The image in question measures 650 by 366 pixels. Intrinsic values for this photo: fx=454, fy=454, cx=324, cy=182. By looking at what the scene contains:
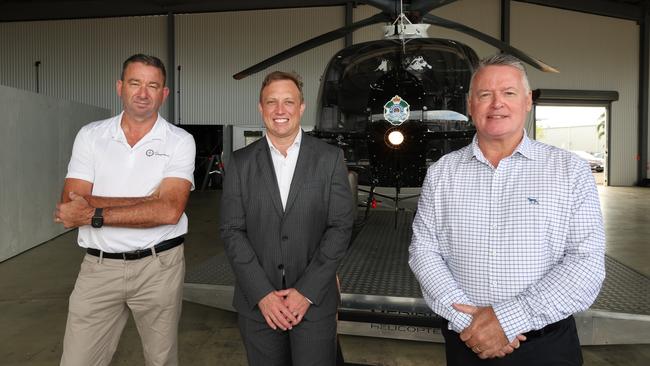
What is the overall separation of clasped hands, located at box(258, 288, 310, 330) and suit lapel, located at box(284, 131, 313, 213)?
289mm

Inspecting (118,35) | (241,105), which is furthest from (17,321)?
(118,35)

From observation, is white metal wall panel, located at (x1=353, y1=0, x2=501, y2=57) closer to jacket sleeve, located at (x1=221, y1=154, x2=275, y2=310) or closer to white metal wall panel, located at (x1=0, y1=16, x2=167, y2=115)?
white metal wall panel, located at (x1=0, y1=16, x2=167, y2=115)

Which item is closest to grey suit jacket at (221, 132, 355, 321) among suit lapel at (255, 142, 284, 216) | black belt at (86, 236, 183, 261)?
suit lapel at (255, 142, 284, 216)

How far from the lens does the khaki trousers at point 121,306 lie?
5.70 feet

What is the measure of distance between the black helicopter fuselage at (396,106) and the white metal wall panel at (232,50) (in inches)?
364

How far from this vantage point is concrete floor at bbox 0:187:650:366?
8.41 feet

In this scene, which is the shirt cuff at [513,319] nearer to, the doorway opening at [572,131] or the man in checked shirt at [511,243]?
the man in checked shirt at [511,243]

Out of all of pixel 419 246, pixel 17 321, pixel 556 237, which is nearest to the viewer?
pixel 556 237

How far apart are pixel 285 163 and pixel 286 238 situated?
0.90 ft

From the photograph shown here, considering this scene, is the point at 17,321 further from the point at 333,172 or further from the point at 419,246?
the point at 419,246

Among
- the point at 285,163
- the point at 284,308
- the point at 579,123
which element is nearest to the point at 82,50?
the point at 285,163

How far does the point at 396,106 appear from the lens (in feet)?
12.2

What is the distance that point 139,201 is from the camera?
5.68 feet

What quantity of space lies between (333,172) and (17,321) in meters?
Result: 2.79
